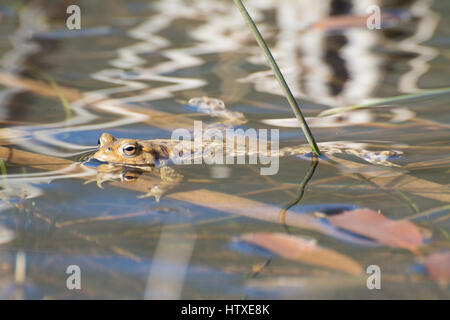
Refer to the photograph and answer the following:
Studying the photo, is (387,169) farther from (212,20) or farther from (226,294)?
(212,20)

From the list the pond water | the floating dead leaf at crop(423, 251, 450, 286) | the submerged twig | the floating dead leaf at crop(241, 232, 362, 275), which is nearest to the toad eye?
the pond water

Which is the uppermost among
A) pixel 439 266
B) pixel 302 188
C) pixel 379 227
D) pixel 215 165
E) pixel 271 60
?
pixel 271 60

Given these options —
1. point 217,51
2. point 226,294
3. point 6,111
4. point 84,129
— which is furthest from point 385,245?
point 217,51

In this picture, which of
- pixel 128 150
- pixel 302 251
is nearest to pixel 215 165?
pixel 128 150

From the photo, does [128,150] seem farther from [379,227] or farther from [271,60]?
[379,227]

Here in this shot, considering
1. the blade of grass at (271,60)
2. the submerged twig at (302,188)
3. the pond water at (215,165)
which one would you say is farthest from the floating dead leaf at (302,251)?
the blade of grass at (271,60)

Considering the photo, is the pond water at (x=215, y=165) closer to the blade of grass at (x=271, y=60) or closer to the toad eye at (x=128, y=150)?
the toad eye at (x=128, y=150)
